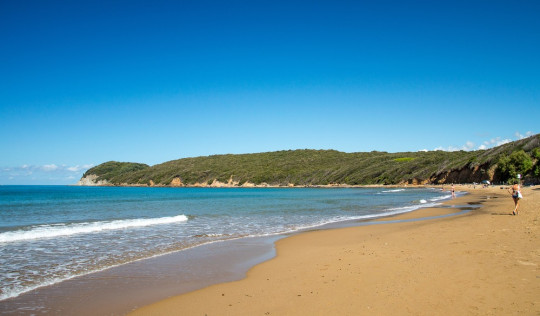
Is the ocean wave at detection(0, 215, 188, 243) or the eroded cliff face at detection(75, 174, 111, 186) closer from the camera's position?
the ocean wave at detection(0, 215, 188, 243)

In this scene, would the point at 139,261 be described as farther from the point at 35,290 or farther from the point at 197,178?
the point at 197,178

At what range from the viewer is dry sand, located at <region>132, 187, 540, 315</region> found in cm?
527

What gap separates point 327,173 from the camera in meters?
116

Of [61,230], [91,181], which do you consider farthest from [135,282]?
[91,181]

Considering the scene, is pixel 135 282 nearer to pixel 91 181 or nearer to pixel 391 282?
pixel 391 282

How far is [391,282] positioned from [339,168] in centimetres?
11457

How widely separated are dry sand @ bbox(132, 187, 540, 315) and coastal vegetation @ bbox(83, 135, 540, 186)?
55.5m

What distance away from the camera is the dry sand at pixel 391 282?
5273 mm

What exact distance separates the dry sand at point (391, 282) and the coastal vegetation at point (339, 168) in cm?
5550

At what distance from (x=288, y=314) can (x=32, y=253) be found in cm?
962

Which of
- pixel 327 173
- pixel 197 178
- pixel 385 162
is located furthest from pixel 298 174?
pixel 197 178

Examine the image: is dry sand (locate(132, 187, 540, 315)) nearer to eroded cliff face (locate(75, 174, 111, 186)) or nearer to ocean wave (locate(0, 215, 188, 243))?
ocean wave (locate(0, 215, 188, 243))

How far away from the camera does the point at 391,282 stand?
6512 mm

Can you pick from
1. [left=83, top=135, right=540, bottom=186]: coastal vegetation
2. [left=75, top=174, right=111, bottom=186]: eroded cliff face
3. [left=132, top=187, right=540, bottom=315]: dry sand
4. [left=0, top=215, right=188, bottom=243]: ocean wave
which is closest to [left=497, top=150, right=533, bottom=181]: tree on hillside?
[left=83, top=135, right=540, bottom=186]: coastal vegetation
